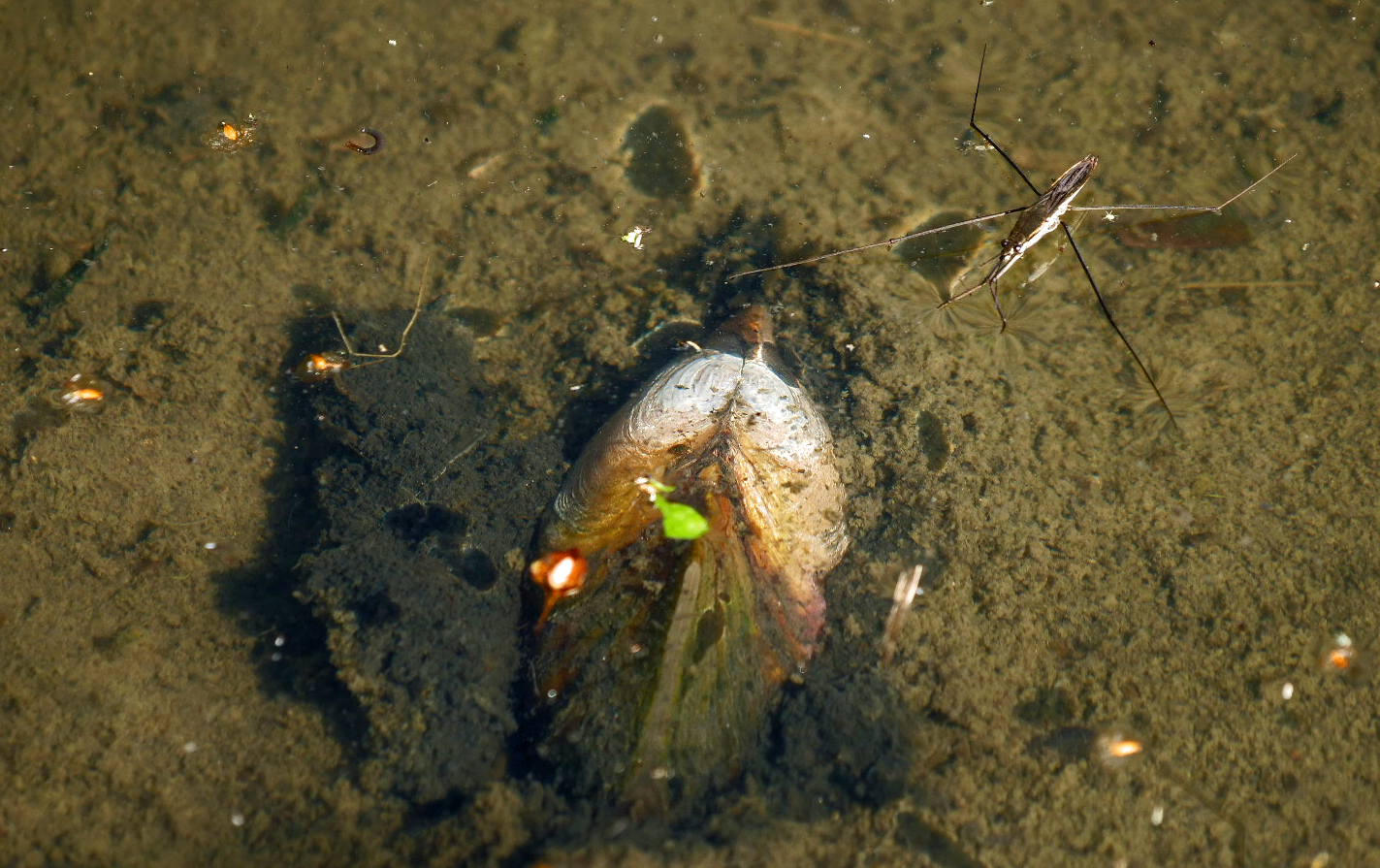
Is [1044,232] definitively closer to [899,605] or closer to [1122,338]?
[1122,338]

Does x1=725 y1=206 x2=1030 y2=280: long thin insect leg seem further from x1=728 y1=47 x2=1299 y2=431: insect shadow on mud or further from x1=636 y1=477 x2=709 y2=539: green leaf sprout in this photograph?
x1=636 y1=477 x2=709 y2=539: green leaf sprout

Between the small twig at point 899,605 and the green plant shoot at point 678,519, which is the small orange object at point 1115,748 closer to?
the small twig at point 899,605

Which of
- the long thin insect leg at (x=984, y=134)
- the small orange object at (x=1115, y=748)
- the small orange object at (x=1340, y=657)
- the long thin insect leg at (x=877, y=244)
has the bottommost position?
the small orange object at (x=1115, y=748)

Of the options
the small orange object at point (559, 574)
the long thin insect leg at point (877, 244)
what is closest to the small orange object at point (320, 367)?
the small orange object at point (559, 574)

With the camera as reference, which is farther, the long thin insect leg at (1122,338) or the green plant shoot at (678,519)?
the long thin insect leg at (1122,338)

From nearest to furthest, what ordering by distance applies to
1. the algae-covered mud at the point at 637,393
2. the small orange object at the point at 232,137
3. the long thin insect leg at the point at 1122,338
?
the algae-covered mud at the point at 637,393, the long thin insect leg at the point at 1122,338, the small orange object at the point at 232,137

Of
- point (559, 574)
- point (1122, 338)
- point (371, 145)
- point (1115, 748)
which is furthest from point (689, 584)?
point (371, 145)

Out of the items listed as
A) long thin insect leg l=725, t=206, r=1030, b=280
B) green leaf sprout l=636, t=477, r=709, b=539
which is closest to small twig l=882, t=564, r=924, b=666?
green leaf sprout l=636, t=477, r=709, b=539
